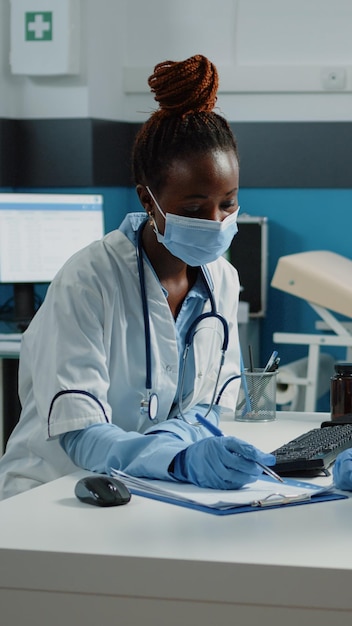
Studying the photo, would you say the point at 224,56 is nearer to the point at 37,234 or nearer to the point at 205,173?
the point at 37,234

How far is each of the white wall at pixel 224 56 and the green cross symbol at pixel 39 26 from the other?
18 centimetres

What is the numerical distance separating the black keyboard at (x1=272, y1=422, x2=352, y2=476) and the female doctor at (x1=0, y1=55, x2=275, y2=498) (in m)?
0.15

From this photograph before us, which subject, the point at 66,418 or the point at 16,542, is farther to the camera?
the point at 66,418

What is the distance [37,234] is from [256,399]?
6.26 feet

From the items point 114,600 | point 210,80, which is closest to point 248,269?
point 210,80

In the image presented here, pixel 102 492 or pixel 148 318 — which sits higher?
pixel 148 318

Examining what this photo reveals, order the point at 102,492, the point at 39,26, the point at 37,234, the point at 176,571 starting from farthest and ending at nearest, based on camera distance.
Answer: the point at 39,26
the point at 37,234
the point at 102,492
the point at 176,571

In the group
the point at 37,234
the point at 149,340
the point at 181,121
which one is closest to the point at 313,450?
the point at 149,340

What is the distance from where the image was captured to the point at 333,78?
172 inches

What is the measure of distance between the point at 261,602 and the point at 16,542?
27 centimetres

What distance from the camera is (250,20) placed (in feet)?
14.7

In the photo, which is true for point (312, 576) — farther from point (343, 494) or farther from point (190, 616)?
point (343, 494)

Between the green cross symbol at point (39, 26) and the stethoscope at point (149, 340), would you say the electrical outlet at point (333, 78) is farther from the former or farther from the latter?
the stethoscope at point (149, 340)

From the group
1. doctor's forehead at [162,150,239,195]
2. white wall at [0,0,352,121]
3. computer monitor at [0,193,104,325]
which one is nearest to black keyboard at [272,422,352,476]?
doctor's forehead at [162,150,239,195]
